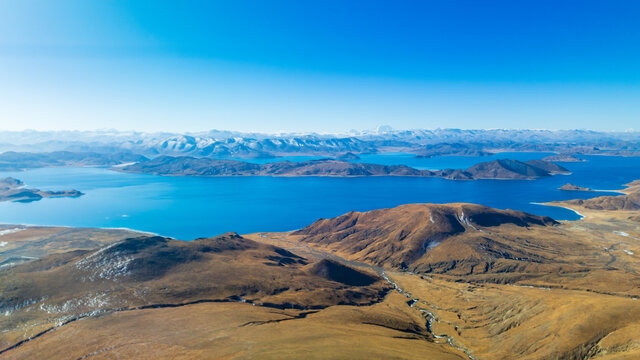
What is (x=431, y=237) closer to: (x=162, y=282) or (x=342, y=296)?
(x=342, y=296)

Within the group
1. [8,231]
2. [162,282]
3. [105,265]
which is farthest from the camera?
[8,231]

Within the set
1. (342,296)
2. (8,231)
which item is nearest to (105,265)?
(342,296)

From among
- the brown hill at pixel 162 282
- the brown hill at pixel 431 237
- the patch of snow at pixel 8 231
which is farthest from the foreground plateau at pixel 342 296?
the patch of snow at pixel 8 231

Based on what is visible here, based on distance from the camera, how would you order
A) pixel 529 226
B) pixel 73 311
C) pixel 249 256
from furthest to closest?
pixel 529 226, pixel 249 256, pixel 73 311

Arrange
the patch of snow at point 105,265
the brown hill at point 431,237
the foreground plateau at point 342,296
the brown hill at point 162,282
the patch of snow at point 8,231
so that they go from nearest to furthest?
the foreground plateau at point 342,296 < the brown hill at point 162,282 < the patch of snow at point 105,265 < the brown hill at point 431,237 < the patch of snow at point 8,231

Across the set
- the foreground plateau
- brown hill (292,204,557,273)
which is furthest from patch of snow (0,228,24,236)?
brown hill (292,204,557,273)

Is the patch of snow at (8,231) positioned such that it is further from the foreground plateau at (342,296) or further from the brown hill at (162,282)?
the brown hill at (162,282)

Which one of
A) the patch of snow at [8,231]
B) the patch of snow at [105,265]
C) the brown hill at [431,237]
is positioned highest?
the patch of snow at [105,265]

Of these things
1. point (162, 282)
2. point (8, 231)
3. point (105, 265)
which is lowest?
point (8, 231)

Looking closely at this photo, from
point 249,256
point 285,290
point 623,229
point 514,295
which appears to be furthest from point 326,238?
point 623,229

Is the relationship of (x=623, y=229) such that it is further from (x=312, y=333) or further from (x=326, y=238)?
(x=312, y=333)

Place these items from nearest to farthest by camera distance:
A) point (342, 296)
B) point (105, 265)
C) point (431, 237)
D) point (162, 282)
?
point (162, 282)
point (105, 265)
point (342, 296)
point (431, 237)
